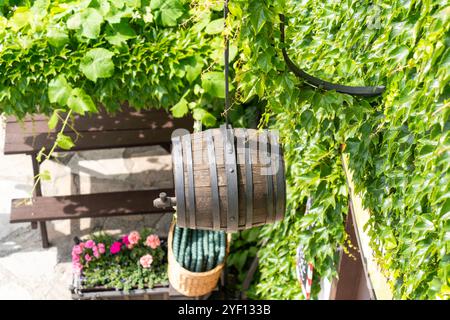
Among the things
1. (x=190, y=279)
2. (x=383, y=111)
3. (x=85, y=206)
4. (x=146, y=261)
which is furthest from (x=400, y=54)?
(x=85, y=206)

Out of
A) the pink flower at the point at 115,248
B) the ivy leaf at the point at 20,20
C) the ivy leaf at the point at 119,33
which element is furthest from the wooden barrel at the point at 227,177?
the pink flower at the point at 115,248

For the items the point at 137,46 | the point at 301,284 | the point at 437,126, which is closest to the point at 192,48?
the point at 137,46

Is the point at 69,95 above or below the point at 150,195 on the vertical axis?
above

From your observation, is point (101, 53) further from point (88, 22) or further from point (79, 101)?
point (79, 101)

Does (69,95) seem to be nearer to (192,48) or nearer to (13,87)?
(13,87)

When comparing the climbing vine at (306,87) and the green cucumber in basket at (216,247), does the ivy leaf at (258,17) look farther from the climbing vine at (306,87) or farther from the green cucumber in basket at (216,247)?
the green cucumber in basket at (216,247)

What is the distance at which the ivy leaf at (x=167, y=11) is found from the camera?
3.74 meters

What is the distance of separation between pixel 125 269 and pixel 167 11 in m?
2.32

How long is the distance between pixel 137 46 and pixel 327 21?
1340 mm

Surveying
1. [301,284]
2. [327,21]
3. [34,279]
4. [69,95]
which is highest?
[327,21]

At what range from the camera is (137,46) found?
3.73 metres

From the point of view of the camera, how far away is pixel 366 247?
2826 millimetres

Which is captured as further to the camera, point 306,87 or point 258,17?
point 306,87

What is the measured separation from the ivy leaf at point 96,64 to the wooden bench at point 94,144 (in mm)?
1380
